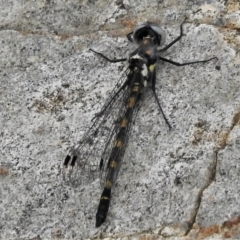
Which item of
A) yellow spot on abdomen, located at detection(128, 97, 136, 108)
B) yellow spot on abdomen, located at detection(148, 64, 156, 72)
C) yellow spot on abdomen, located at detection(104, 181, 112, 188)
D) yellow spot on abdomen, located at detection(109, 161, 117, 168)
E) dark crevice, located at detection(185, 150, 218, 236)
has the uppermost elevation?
yellow spot on abdomen, located at detection(148, 64, 156, 72)

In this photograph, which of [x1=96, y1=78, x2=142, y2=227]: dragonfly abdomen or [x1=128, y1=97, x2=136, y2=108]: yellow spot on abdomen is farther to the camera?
[x1=128, y1=97, x2=136, y2=108]: yellow spot on abdomen

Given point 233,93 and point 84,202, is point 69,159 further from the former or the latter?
point 233,93

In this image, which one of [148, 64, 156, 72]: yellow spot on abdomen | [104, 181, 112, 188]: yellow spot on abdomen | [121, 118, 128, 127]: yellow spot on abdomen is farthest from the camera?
[148, 64, 156, 72]: yellow spot on abdomen

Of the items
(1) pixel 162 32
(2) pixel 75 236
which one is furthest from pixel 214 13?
(2) pixel 75 236

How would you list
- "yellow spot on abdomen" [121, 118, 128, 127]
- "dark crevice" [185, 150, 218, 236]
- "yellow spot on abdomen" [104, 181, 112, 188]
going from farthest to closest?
"yellow spot on abdomen" [121, 118, 128, 127] → "yellow spot on abdomen" [104, 181, 112, 188] → "dark crevice" [185, 150, 218, 236]

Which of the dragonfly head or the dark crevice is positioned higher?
the dragonfly head

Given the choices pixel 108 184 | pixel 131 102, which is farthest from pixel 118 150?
pixel 131 102

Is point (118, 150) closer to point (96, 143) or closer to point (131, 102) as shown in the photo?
point (96, 143)

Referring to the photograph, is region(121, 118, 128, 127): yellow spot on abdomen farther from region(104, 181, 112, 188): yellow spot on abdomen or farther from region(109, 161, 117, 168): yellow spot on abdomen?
region(104, 181, 112, 188): yellow spot on abdomen

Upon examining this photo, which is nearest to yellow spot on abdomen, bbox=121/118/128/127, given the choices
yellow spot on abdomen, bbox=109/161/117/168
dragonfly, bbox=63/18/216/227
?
dragonfly, bbox=63/18/216/227
